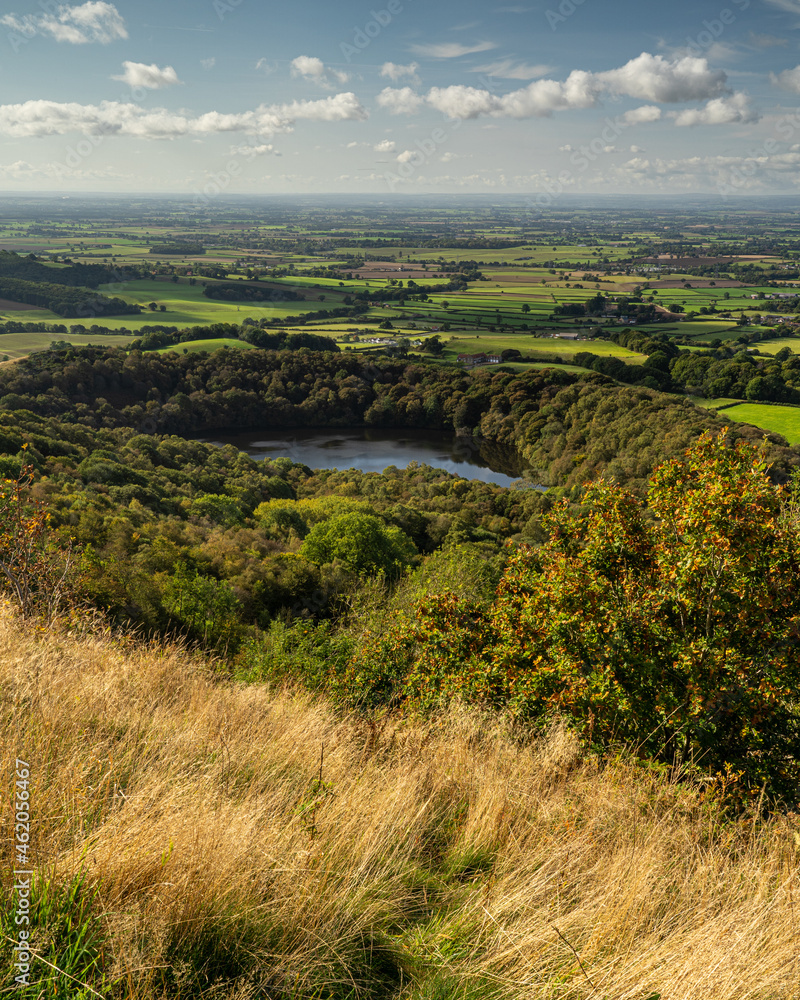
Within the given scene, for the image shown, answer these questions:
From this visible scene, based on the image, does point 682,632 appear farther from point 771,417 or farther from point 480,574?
point 771,417

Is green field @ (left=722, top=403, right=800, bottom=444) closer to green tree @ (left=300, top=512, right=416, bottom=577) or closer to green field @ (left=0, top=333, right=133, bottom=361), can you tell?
green tree @ (left=300, top=512, right=416, bottom=577)

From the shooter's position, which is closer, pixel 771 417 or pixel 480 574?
pixel 480 574

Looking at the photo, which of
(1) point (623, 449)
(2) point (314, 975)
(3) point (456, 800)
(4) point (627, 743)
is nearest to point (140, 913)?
(2) point (314, 975)

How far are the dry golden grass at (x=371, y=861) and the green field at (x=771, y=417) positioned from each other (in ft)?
251

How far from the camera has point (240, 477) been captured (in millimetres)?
62344

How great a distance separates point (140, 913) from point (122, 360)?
4213 inches

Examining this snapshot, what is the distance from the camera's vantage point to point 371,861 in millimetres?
4070

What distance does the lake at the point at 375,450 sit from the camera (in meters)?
92.7

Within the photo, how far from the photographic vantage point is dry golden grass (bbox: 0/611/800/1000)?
10.3 ft

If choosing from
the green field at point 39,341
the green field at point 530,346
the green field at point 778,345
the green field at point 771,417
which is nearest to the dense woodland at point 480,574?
the green field at point 771,417

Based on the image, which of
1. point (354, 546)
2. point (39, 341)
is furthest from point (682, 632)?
point (39, 341)

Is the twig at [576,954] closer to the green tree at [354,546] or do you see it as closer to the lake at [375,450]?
the green tree at [354,546]

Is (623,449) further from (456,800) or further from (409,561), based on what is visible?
(456,800)

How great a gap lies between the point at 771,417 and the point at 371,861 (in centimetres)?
8832
